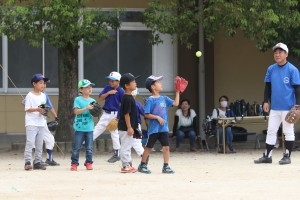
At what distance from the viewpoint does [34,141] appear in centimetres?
1416

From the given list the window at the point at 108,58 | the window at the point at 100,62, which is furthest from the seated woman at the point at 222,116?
Answer: the window at the point at 100,62

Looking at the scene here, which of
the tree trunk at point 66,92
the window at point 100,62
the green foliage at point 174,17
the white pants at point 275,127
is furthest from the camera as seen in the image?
the window at point 100,62

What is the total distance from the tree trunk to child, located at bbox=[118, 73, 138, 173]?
5.11 metres

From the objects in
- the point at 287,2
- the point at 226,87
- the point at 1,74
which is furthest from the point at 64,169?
the point at 226,87

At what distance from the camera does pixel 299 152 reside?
59.4ft

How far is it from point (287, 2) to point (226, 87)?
17.1ft

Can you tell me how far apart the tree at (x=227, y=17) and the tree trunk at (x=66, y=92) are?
6.35 feet

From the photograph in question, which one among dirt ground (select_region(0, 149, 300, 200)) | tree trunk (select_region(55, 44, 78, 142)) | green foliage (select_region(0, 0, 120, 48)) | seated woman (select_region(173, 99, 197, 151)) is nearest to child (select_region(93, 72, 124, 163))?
dirt ground (select_region(0, 149, 300, 200))

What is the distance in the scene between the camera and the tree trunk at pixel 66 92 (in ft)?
60.5

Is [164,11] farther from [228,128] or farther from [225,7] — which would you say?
[228,128]

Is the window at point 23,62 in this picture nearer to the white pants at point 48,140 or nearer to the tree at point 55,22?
the tree at point 55,22

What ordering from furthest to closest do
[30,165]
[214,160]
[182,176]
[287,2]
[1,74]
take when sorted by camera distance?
[1,74] < [287,2] < [214,160] < [30,165] < [182,176]

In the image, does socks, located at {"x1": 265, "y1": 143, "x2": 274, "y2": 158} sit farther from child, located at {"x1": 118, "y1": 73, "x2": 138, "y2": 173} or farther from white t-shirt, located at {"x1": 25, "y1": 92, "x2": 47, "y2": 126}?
white t-shirt, located at {"x1": 25, "y1": 92, "x2": 47, "y2": 126}

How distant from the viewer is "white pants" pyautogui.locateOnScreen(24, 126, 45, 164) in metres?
14.1
